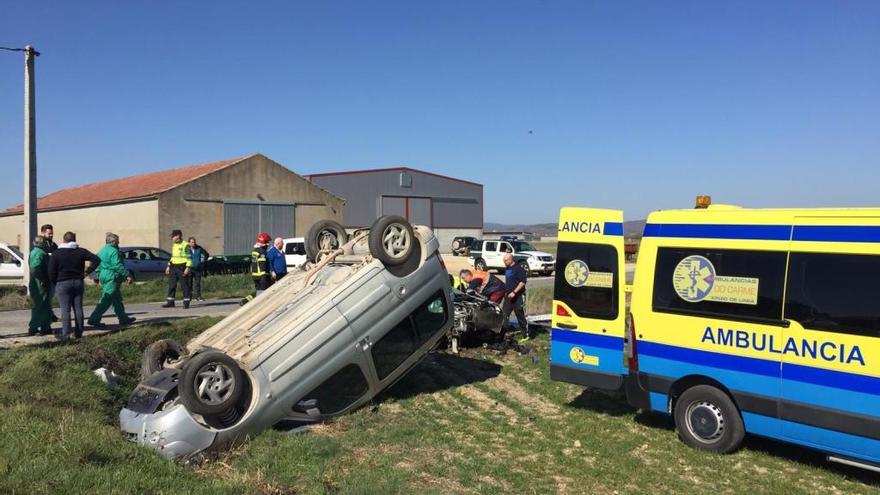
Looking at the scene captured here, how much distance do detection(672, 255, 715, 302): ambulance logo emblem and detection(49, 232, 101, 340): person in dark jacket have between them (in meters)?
8.44

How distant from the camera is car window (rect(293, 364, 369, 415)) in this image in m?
6.68

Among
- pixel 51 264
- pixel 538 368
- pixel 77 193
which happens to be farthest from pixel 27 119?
pixel 77 193

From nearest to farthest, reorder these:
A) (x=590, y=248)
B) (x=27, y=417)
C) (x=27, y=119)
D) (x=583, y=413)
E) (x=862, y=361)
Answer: (x=862, y=361) → (x=27, y=417) → (x=590, y=248) → (x=583, y=413) → (x=27, y=119)

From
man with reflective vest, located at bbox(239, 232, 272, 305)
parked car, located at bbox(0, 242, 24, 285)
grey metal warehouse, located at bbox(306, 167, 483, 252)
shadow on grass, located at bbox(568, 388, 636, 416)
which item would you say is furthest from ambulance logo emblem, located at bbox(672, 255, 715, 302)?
grey metal warehouse, located at bbox(306, 167, 483, 252)

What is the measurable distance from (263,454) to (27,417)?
205 cm

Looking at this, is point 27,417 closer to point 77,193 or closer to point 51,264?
point 51,264

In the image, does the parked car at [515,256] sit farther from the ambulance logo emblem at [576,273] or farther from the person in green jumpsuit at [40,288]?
the ambulance logo emblem at [576,273]

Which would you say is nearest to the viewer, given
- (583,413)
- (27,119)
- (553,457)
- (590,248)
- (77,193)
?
(553,457)

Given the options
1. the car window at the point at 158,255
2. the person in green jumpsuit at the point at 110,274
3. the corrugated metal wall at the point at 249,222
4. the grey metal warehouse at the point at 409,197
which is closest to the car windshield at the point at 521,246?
the corrugated metal wall at the point at 249,222

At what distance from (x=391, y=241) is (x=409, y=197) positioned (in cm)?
4549

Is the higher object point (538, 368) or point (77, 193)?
point (77, 193)

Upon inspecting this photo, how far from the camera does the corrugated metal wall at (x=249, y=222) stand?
102 feet

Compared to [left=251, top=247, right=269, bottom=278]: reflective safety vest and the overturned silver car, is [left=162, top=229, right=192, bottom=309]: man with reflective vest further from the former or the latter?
the overturned silver car

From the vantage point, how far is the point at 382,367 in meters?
7.25
